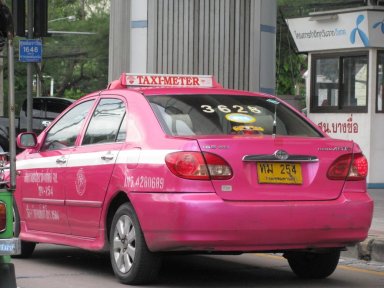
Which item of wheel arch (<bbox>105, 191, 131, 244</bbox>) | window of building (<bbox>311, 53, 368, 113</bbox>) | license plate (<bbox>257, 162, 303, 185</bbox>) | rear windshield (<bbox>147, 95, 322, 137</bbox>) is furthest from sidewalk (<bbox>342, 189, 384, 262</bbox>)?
window of building (<bbox>311, 53, 368, 113</bbox>)

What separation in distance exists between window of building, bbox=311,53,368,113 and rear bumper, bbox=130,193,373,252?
1074cm

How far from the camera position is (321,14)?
755 inches

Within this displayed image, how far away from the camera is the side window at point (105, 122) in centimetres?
882

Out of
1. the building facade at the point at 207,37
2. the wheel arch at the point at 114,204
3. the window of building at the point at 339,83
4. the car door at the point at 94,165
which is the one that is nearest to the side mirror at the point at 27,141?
the car door at the point at 94,165

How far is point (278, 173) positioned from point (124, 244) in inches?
54.9

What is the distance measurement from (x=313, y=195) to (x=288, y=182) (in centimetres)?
23

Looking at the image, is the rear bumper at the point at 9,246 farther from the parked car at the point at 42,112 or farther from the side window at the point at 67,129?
the parked car at the point at 42,112

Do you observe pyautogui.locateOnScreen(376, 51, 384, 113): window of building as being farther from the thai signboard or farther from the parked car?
the parked car

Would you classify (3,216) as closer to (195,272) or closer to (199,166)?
(199,166)

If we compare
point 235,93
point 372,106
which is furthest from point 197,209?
point 372,106

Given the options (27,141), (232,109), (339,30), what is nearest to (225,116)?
(232,109)

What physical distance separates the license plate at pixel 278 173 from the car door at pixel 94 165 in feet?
4.32

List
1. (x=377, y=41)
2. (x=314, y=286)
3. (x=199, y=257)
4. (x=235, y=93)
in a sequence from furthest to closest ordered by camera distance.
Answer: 1. (x=377, y=41)
2. (x=199, y=257)
3. (x=235, y=93)
4. (x=314, y=286)

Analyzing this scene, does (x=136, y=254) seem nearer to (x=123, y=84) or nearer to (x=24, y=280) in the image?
(x=24, y=280)
